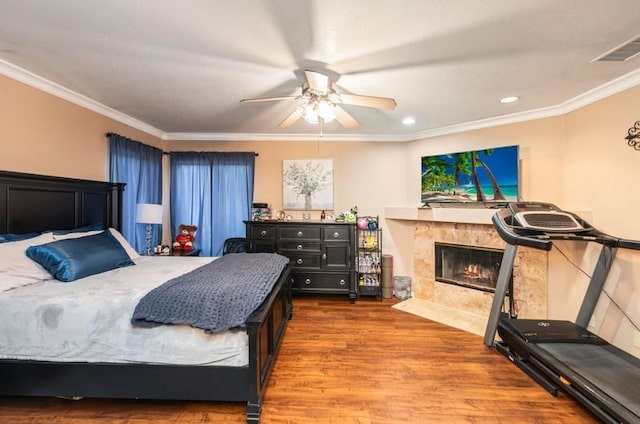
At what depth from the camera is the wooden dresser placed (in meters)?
3.85

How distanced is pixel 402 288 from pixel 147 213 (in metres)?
3.60

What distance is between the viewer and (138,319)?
5.45ft

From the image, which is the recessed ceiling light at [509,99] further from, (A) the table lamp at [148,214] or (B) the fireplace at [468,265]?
(A) the table lamp at [148,214]

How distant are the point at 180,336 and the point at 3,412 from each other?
1.31 metres

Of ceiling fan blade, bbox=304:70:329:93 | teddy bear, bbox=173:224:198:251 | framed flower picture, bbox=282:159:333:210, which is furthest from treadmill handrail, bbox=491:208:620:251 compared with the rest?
teddy bear, bbox=173:224:198:251

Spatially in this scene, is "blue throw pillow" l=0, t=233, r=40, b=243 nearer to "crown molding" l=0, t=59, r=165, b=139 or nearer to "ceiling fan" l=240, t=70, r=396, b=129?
"crown molding" l=0, t=59, r=165, b=139

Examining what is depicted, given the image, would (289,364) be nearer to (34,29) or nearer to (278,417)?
(278,417)

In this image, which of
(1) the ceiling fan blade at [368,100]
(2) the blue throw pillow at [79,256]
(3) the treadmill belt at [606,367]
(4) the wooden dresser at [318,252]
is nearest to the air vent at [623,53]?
(1) the ceiling fan blade at [368,100]

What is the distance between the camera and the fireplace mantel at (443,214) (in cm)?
327

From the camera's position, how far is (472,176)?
135 inches

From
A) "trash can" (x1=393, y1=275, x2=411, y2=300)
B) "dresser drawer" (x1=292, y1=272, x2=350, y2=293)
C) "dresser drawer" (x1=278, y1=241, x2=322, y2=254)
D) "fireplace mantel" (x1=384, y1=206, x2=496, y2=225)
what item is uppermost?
"fireplace mantel" (x1=384, y1=206, x2=496, y2=225)

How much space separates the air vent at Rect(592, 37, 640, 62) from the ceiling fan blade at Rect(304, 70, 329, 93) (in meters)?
2.04

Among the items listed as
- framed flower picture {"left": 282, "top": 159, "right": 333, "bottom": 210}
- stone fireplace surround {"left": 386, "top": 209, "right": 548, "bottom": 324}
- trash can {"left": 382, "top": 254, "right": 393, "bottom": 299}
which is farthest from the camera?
framed flower picture {"left": 282, "top": 159, "right": 333, "bottom": 210}

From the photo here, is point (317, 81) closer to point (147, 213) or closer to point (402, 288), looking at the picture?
A: point (147, 213)
